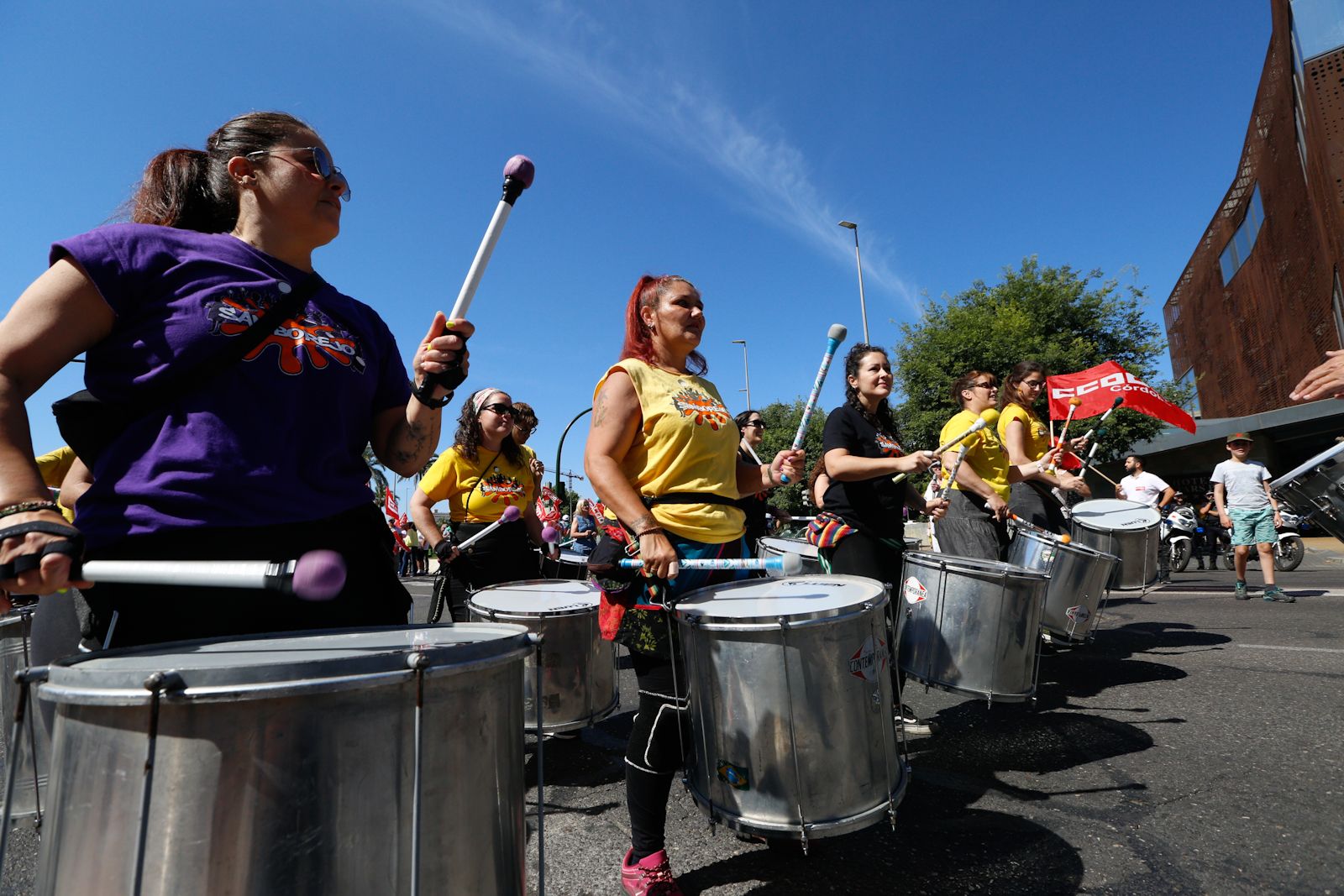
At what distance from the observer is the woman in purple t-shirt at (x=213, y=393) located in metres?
1.29

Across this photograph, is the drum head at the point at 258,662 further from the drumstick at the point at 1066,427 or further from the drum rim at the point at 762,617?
the drumstick at the point at 1066,427

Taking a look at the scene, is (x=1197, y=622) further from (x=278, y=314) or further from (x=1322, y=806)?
(x=278, y=314)

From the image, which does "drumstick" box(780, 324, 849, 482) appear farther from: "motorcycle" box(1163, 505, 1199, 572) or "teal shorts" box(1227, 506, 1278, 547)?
"motorcycle" box(1163, 505, 1199, 572)

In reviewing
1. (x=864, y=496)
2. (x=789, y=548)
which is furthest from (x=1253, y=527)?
(x=864, y=496)

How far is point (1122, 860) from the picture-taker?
229 centimetres

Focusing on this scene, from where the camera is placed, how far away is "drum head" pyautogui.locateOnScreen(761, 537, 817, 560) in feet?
16.2

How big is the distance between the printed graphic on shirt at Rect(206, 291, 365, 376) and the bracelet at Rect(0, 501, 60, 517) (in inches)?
16.4

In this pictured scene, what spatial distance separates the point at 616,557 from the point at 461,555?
7.43ft

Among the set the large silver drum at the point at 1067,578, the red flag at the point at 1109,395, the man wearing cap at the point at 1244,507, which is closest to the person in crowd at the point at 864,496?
the large silver drum at the point at 1067,578

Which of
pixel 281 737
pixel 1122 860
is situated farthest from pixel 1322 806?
pixel 281 737

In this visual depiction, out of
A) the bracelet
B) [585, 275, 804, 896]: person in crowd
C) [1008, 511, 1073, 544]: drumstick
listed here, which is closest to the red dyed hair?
[585, 275, 804, 896]: person in crowd

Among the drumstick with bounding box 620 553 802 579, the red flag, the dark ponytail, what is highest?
the red flag

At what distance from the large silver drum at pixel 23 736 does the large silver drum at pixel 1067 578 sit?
4.61 metres

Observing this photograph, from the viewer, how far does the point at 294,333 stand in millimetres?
1516
